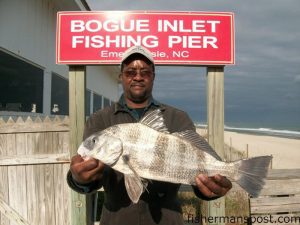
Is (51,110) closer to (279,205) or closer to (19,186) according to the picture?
(19,186)

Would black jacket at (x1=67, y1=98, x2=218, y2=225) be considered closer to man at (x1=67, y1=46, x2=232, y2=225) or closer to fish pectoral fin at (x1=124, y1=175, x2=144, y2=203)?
man at (x1=67, y1=46, x2=232, y2=225)

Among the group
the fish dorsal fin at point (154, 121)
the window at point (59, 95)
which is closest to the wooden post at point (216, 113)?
the fish dorsal fin at point (154, 121)

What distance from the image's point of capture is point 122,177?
10.1ft

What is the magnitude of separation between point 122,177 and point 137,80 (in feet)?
2.64

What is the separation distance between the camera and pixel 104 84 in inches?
870

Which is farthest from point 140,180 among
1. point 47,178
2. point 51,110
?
point 51,110

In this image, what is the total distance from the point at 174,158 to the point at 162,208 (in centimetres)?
46

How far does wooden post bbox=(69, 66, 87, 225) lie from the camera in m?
5.23

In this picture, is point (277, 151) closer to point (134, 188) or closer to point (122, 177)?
point (122, 177)

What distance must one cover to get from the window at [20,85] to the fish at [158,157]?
17.7 ft

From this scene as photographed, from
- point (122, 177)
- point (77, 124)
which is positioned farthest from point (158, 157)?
point (77, 124)

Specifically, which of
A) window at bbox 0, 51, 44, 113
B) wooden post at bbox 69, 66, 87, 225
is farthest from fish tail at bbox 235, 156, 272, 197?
window at bbox 0, 51, 44, 113

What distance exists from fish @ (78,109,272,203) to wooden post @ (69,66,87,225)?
8.02 ft

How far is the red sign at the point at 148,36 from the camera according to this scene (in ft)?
16.8
